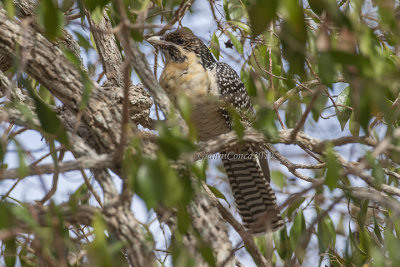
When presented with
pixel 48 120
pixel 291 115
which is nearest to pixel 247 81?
pixel 291 115

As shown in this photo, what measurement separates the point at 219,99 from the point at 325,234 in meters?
1.47

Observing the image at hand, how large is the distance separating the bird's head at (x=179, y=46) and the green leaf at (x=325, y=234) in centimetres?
188

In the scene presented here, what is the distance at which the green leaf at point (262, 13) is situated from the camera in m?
1.61

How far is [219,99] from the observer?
4.45m

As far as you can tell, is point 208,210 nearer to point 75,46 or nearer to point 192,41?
point 75,46

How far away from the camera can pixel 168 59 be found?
4938 mm

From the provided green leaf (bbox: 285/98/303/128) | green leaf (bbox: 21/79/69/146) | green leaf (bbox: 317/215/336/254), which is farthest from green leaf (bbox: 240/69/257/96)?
green leaf (bbox: 21/79/69/146)

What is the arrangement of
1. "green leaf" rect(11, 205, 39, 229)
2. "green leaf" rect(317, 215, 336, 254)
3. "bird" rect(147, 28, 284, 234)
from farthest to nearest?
"bird" rect(147, 28, 284, 234)
"green leaf" rect(317, 215, 336, 254)
"green leaf" rect(11, 205, 39, 229)

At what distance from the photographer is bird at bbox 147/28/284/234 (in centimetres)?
454

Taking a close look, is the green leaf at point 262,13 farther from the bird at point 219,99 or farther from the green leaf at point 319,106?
the bird at point 219,99

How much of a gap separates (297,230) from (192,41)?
227cm

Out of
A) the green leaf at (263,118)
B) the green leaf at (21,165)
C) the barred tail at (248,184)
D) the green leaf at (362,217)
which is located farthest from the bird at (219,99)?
the green leaf at (21,165)

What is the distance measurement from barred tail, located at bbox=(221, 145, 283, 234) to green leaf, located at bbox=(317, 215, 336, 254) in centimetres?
99

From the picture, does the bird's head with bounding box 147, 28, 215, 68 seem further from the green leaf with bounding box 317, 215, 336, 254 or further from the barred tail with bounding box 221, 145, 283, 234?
the green leaf with bounding box 317, 215, 336, 254
